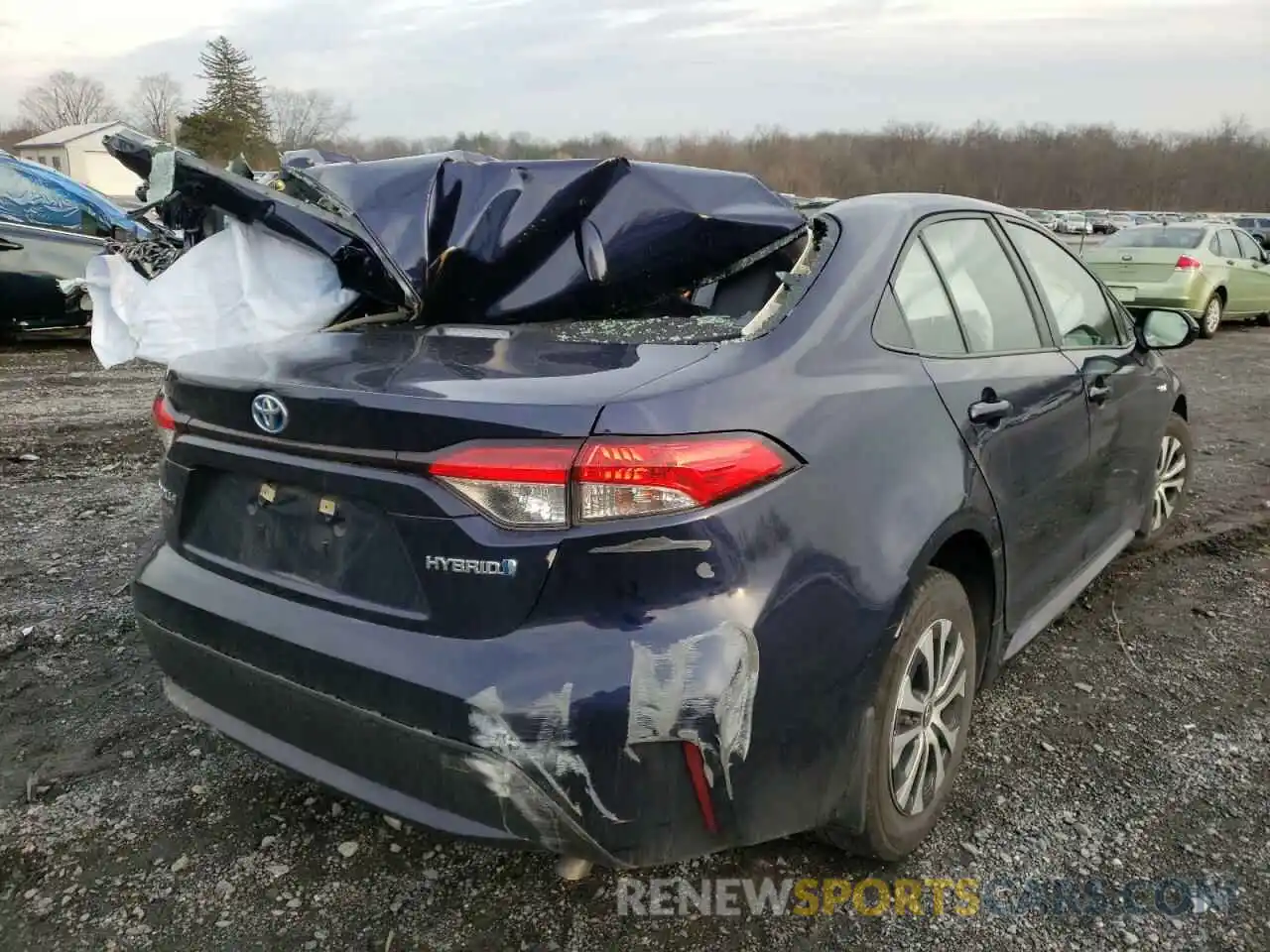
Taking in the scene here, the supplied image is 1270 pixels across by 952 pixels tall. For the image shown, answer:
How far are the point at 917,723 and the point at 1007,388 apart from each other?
98 centimetres

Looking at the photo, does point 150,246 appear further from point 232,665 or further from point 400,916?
point 400,916

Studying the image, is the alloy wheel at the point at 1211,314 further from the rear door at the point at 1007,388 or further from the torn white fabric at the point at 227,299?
the torn white fabric at the point at 227,299

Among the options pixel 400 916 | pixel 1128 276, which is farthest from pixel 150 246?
pixel 1128 276

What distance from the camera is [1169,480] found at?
15.0 ft

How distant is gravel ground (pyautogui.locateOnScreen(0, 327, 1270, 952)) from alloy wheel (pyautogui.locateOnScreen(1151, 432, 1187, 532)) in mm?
515

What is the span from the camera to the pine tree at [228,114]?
56812 mm

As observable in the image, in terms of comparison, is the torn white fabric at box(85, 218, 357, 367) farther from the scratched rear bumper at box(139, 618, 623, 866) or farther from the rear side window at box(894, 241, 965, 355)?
the rear side window at box(894, 241, 965, 355)

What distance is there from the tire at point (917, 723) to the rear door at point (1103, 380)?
1063 mm

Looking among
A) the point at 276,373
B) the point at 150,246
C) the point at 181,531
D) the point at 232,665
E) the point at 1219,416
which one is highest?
the point at 150,246

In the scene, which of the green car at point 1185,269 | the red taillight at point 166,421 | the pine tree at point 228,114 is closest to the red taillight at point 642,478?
the red taillight at point 166,421

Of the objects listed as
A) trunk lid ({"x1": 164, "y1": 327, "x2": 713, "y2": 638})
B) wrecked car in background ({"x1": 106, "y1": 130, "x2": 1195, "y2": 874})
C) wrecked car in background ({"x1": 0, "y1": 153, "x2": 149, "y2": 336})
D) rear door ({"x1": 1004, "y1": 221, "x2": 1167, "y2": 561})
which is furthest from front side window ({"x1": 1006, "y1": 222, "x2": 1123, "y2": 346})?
wrecked car in background ({"x1": 0, "y1": 153, "x2": 149, "y2": 336})

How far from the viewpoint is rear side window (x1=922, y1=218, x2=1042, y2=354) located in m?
2.78

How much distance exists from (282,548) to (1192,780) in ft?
8.43

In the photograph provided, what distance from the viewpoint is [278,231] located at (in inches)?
112
